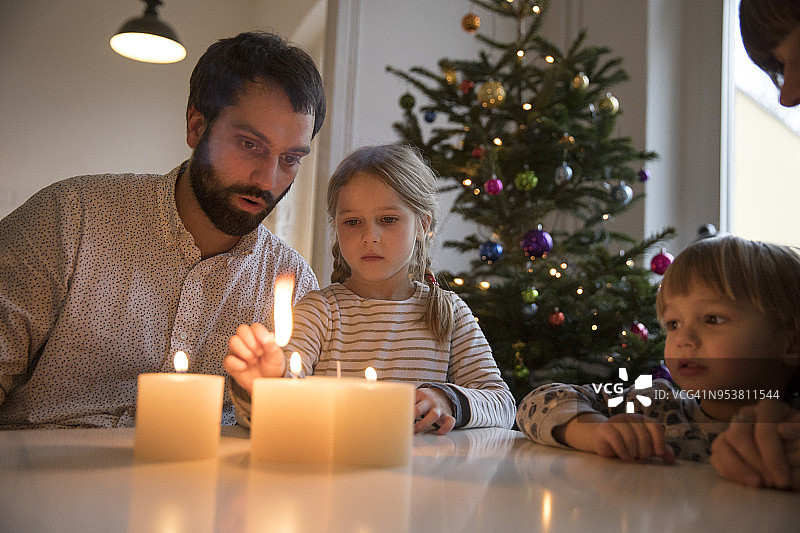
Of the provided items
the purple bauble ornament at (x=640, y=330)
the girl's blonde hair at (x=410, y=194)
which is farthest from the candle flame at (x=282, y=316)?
the purple bauble ornament at (x=640, y=330)

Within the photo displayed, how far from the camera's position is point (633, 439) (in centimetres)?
61

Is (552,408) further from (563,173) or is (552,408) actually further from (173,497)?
(563,173)

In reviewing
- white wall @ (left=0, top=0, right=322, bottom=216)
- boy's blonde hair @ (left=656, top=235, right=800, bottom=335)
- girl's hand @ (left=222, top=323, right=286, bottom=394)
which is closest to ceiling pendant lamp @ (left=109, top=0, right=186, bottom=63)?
white wall @ (left=0, top=0, right=322, bottom=216)

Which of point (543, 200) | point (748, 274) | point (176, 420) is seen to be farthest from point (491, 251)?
point (176, 420)

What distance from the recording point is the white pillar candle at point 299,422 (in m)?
0.52

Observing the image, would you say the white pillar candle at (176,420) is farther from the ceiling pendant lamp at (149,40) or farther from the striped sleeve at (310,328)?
the ceiling pendant lamp at (149,40)

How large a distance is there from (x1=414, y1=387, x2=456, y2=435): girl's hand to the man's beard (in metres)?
0.48

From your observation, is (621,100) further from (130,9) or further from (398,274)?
(130,9)

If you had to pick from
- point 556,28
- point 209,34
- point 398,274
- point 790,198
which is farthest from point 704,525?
point 556,28

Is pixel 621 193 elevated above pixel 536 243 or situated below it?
above

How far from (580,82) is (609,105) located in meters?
0.10

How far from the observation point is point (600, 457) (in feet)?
2.09

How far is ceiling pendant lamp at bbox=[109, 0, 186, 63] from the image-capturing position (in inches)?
39.9

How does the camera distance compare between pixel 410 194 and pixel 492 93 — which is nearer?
pixel 410 194
